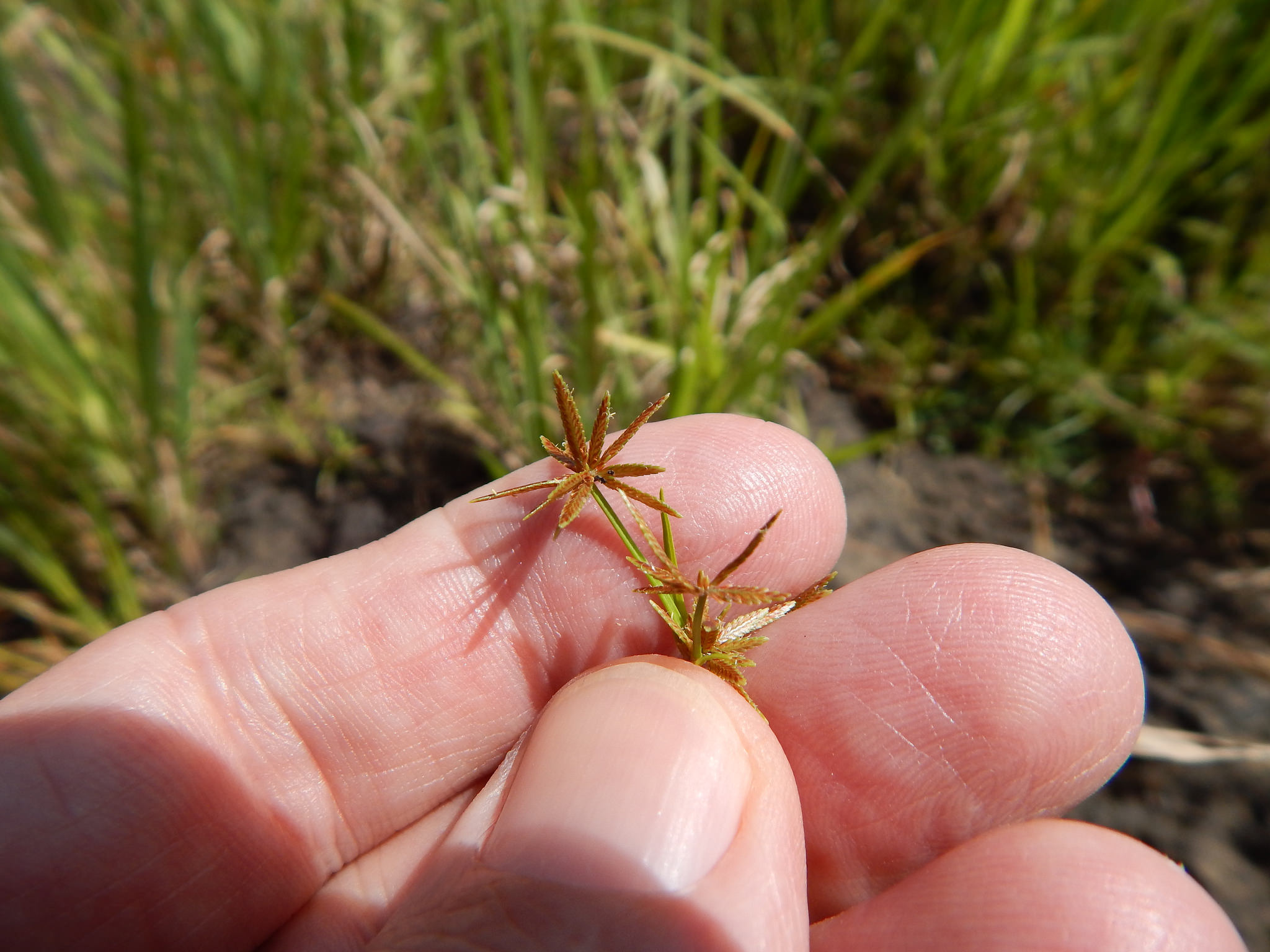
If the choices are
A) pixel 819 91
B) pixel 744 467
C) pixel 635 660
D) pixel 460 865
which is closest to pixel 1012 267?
pixel 819 91

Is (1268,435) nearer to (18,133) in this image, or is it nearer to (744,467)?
(744,467)

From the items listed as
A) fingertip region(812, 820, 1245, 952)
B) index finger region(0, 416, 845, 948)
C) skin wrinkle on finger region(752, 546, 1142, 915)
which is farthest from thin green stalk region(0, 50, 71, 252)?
fingertip region(812, 820, 1245, 952)

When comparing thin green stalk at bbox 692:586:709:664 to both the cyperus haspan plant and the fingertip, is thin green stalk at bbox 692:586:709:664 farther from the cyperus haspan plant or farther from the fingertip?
the fingertip

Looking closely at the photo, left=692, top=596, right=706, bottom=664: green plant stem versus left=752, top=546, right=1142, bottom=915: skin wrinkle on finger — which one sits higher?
left=692, top=596, right=706, bottom=664: green plant stem

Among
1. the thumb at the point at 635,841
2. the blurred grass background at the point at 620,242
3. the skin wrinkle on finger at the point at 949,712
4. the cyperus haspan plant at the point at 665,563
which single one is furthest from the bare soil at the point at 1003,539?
the thumb at the point at 635,841

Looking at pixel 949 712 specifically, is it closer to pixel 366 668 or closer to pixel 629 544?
pixel 629 544

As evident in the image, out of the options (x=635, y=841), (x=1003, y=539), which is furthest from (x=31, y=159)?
(x=1003, y=539)
